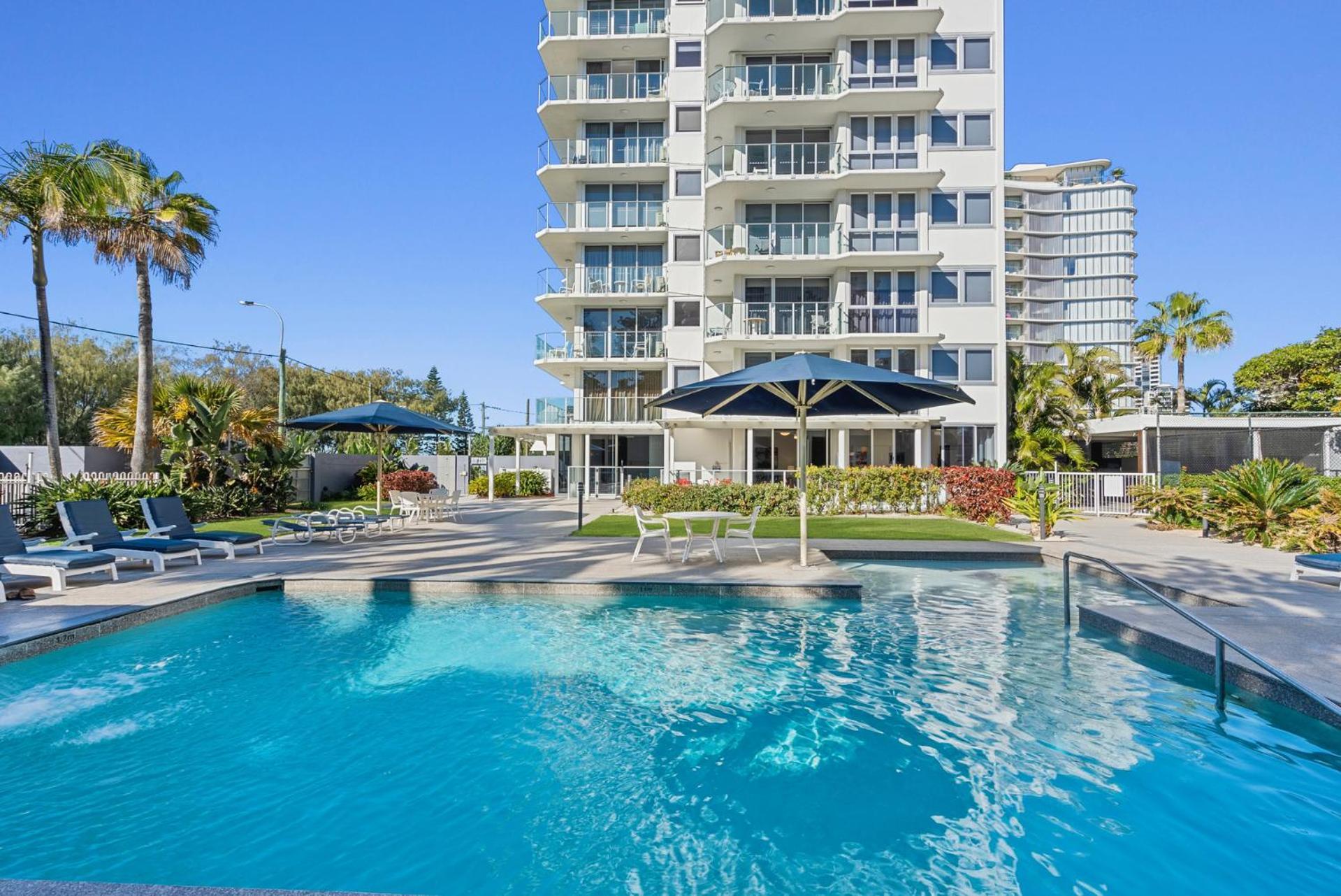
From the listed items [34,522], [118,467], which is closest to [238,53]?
[34,522]

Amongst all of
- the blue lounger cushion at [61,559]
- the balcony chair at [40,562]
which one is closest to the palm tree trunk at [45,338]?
the balcony chair at [40,562]

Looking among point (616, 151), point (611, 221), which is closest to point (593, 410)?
point (611, 221)

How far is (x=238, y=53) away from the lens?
58.1 feet

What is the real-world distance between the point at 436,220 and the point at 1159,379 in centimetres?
8474

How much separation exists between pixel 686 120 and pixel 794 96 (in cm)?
454

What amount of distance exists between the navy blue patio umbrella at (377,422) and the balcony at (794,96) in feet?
55.9

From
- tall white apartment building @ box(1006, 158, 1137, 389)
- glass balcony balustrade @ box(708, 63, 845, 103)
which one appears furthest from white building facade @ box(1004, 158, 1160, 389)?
glass balcony balustrade @ box(708, 63, 845, 103)

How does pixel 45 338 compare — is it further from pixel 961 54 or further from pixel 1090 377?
pixel 1090 377

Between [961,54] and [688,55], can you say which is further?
[688,55]

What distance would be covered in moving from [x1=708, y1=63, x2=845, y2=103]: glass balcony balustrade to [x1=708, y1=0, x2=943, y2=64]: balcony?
899 mm

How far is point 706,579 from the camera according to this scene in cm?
920

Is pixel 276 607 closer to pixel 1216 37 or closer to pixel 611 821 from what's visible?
pixel 611 821

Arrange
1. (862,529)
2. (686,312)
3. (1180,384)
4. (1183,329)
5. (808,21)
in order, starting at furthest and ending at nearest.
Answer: (1180,384), (1183,329), (686,312), (808,21), (862,529)

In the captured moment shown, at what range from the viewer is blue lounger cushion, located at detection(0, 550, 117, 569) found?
8.47 meters
